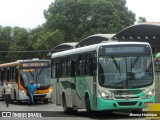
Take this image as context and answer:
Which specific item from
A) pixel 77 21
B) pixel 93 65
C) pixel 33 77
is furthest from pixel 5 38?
pixel 93 65

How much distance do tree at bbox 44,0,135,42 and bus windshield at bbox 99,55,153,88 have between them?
52.6 metres

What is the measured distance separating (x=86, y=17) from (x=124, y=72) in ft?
188

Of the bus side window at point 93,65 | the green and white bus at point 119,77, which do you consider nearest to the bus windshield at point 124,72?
the green and white bus at point 119,77

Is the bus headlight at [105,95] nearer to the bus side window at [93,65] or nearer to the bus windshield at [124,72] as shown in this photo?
the bus windshield at [124,72]

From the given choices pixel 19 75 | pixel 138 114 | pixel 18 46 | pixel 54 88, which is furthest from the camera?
pixel 18 46

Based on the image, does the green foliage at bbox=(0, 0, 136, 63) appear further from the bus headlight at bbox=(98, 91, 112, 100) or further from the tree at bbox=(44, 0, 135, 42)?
the bus headlight at bbox=(98, 91, 112, 100)

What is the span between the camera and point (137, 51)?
2042cm

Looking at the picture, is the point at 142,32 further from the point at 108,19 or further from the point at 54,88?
the point at 108,19

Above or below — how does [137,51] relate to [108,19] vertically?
below

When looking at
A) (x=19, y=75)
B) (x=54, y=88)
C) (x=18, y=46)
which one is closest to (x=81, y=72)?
(x=54, y=88)

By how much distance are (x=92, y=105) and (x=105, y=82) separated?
50.9 inches

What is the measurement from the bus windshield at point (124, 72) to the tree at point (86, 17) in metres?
52.6

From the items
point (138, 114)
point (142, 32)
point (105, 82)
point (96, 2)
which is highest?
point (96, 2)

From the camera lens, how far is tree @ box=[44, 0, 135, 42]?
245ft
